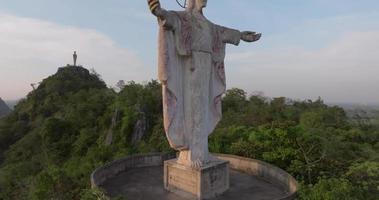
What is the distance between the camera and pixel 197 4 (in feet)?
28.7

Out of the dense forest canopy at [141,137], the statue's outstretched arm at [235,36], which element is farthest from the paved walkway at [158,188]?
the statue's outstretched arm at [235,36]

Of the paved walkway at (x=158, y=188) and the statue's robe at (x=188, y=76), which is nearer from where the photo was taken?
the statue's robe at (x=188, y=76)

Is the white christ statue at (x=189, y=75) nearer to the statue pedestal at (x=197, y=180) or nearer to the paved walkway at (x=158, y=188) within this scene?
the statue pedestal at (x=197, y=180)

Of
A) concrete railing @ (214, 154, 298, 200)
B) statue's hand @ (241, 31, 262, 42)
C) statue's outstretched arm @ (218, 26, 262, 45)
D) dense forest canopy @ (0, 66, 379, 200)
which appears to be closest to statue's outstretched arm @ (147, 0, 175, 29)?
statue's outstretched arm @ (218, 26, 262, 45)

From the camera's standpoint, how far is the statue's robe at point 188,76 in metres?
8.06

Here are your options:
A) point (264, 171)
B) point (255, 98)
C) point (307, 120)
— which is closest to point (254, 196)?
point (264, 171)

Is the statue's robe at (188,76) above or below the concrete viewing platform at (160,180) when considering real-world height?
above

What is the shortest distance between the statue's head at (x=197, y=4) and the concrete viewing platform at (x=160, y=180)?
4.48m

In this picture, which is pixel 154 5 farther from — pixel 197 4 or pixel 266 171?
pixel 266 171

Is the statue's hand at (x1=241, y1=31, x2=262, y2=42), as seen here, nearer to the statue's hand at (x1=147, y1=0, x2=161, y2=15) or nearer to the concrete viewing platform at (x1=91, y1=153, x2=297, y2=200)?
the statue's hand at (x1=147, y1=0, x2=161, y2=15)

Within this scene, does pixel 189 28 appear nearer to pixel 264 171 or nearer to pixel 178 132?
pixel 178 132

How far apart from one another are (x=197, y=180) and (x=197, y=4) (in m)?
4.19

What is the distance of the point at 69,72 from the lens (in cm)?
4825

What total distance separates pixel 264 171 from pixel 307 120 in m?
13.0
